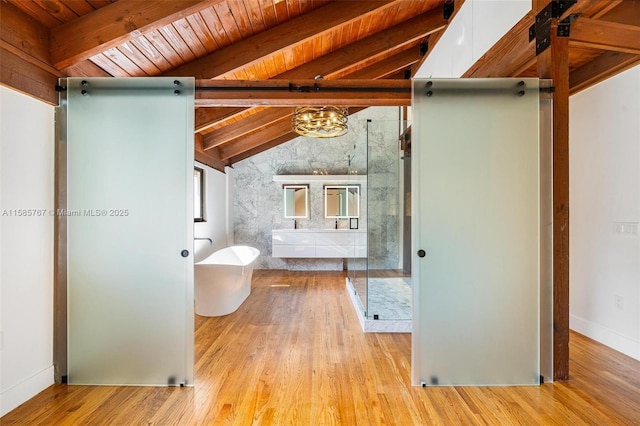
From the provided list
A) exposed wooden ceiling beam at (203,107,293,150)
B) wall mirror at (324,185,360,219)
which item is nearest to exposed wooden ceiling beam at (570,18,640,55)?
exposed wooden ceiling beam at (203,107,293,150)

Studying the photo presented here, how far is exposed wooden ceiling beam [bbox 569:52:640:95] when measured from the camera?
8.14 feet

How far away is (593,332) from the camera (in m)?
2.83

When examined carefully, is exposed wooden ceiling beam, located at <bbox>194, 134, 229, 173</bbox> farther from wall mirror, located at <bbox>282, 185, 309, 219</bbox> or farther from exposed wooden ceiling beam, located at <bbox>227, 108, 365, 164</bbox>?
wall mirror, located at <bbox>282, 185, 309, 219</bbox>

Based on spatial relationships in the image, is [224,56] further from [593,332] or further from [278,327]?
[593,332]

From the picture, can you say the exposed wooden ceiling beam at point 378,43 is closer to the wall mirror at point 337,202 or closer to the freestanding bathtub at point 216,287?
the freestanding bathtub at point 216,287

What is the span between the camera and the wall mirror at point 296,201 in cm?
632

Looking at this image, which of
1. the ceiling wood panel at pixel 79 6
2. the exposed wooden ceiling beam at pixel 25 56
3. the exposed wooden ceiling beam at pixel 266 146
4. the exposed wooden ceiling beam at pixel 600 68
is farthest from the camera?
the exposed wooden ceiling beam at pixel 266 146

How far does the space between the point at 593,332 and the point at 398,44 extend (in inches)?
138

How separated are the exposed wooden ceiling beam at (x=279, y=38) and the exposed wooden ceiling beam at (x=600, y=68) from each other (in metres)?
1.85

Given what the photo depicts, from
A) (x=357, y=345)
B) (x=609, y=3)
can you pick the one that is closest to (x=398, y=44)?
(x=609, y=3)

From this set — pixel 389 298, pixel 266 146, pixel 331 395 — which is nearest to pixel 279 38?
pixel 331 395

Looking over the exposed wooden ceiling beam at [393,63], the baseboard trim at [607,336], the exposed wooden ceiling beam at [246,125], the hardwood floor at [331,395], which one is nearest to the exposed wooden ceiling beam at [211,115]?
the exposed wooden ceiling beam at [246,125]

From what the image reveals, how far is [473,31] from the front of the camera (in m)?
2.75

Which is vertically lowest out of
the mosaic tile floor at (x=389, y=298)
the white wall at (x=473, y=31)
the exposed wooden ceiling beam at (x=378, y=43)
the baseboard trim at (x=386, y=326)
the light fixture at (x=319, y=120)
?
the baseboard trim at (x=386, y=326)
